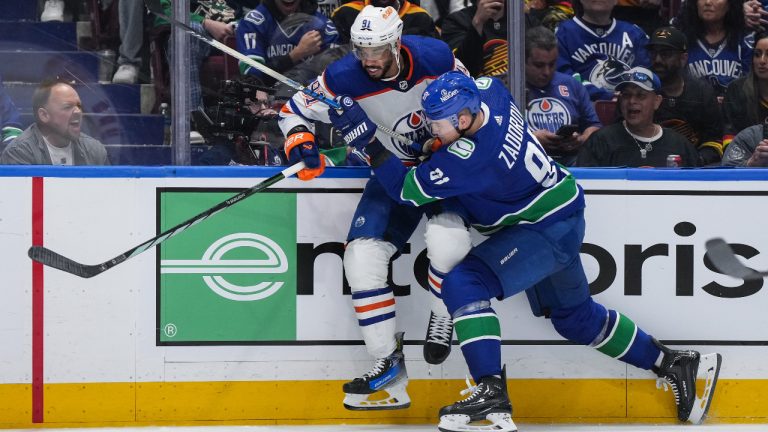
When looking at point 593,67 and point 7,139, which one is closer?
point 7,139

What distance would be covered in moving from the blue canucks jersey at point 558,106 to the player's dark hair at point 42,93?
60.9 inches

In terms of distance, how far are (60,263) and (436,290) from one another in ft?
3.93

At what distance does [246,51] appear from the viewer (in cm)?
380

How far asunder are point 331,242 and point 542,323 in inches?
30.4

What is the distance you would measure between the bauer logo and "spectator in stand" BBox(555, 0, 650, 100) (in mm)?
1114

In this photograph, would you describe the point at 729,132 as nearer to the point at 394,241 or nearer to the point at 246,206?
the point at 394,241

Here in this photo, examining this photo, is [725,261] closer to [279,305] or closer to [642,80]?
[642,80]

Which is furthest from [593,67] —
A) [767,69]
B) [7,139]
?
[7,139]

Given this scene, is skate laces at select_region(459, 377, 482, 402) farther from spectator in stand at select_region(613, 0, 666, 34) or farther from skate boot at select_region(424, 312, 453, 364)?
spectator in stand at select_region(613, 0, 666, 34)

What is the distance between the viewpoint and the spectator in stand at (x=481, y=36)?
3.79 meters

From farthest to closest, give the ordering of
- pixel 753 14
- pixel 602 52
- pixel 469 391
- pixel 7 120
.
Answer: pixel 753 14 → pixel 602 52 → pixel 7 120 → pixel 469 391

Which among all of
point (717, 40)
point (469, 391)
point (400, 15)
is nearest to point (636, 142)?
point (717, 40)

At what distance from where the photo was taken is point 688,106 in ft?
12.7

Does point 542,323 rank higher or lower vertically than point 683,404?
higher
